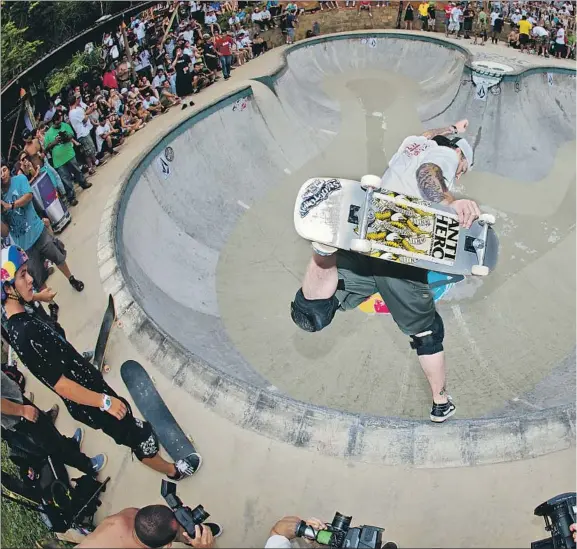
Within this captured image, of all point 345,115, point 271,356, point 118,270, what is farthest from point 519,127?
point 118,270

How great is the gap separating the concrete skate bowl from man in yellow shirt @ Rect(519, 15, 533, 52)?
13.3ft

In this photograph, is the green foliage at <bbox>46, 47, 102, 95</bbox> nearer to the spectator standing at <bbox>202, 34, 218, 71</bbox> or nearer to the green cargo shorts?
the spectator standing at <bbox>202, 34, 218, 71</bbox>

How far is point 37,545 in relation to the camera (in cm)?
549

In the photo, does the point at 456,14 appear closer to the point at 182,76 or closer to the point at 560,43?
the point at 560,43

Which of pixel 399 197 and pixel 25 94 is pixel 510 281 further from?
pixel 25 94

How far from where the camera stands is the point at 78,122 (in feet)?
39.1

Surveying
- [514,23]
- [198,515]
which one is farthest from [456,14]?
[198,515]

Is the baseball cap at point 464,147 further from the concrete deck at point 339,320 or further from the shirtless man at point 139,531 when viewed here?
the shirtless man at point 139,531

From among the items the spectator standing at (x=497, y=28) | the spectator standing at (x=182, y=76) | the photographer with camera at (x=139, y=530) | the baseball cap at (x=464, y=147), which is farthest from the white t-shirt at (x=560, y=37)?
the photographer with camera at (x=139, y=530)

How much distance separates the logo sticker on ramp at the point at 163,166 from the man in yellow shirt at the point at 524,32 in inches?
587

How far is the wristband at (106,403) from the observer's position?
5.61m

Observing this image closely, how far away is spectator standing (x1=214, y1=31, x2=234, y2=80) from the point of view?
→ 17.0 m

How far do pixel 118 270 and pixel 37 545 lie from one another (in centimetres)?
395

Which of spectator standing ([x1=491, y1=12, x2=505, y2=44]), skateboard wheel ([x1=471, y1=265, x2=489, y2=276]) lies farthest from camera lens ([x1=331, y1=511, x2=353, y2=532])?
spectator standing ([x1=491, y1=12, x2=505, y2=44])
